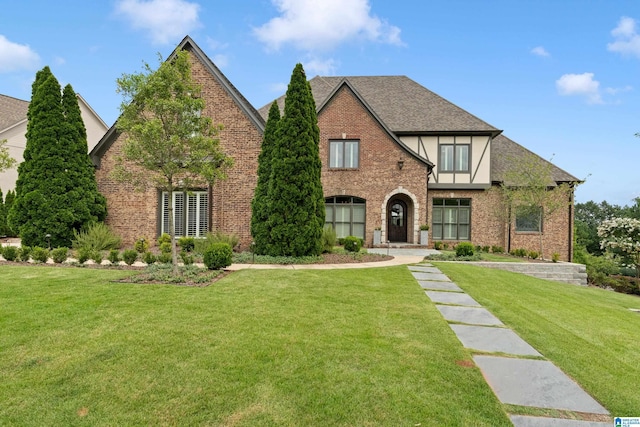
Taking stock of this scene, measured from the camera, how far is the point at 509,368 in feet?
11.9

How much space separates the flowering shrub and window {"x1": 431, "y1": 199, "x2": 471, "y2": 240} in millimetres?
7340

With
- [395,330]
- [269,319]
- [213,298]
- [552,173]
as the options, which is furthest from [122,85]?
[552,173]

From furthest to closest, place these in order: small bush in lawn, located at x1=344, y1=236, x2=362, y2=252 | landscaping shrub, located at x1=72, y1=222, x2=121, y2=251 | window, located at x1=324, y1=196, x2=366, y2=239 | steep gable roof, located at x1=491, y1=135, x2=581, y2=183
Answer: steep gable roof, located at x1=491, y1=135, x2=581, y2=183 < window, located at x1=324, y1=196, x2=366, y2=239 < small bush in lawn, located at x1=344, y1=236, x2=362, y2=252 < landscaping shrub, located at x1=72, y1=222, x2=121, y2=251

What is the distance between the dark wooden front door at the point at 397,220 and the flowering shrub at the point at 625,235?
1080cm

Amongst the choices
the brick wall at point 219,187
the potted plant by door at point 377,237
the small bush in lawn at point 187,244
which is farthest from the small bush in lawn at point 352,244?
the small bush in lawn at point 187,244

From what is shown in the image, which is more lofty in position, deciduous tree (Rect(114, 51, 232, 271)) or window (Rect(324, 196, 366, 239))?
deciduous tree (Rect(114, 51, 232, 271))

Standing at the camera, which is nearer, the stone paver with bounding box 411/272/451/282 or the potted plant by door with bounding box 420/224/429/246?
the stone paver with bounding box 411/272/451/282

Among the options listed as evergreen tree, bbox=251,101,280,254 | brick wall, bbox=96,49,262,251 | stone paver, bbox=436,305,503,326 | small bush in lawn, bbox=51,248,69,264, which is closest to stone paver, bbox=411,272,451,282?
stone paver, bbox=436,305,503,326

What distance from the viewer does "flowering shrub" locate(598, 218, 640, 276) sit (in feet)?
55.6

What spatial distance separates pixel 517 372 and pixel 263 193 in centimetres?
1030

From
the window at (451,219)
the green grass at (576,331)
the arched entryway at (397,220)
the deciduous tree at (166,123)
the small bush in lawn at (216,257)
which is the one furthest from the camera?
the arched entryway at (397,220)

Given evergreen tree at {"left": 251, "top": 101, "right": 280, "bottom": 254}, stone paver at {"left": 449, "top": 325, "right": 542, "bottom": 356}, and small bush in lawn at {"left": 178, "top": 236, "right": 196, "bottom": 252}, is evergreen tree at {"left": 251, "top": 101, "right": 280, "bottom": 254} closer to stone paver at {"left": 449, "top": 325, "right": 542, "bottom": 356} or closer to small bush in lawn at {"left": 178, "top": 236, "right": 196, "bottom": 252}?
small bush in lawn at {"left": 178, "top": 236, "right": 196, "bottom": 252}

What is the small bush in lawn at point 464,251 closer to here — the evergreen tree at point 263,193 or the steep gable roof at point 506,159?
the steep gable roof at point 506,159

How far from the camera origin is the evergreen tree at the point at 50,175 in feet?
40.1
